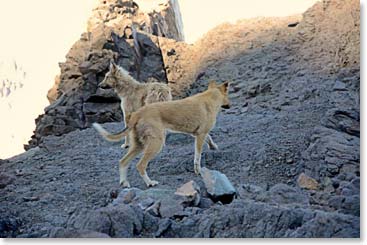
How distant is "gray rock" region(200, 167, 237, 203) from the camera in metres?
3.60

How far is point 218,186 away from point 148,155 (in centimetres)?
54

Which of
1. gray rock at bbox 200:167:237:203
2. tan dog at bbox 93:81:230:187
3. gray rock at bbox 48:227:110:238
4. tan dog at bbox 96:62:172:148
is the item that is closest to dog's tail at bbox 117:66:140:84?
tan dog at bbox 96:62:172:148

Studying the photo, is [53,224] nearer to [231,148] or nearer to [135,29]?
[231,148]

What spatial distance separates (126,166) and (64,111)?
2110 mm

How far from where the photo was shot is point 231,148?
432 cm

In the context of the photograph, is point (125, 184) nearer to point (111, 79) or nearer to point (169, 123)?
point (169, 123)

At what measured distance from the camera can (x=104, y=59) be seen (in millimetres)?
6125

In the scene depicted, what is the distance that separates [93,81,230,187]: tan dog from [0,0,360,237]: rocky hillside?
114mm

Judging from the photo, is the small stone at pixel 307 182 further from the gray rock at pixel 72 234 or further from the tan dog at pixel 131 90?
the tan dog at pixel 131 90

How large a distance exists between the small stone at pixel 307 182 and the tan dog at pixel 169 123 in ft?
2.50

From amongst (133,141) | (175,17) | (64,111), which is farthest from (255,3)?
(64,111)

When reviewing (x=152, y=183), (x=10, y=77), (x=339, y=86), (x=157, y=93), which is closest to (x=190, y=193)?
(x=152, y=183)

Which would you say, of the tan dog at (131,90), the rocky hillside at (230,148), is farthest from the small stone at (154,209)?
the tan dog at (131,90)

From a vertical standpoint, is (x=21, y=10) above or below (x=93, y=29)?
above
